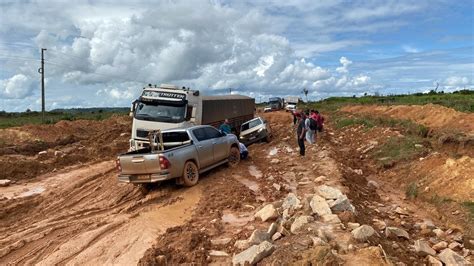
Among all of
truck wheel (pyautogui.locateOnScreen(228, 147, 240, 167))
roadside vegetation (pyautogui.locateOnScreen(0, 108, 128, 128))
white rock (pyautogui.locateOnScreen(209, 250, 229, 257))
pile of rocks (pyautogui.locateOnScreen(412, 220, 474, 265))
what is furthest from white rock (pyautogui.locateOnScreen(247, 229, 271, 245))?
roadside vegetation (pyautogui.locateOnScreen(0, 108, 128, 128))

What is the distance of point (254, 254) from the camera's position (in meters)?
6.32

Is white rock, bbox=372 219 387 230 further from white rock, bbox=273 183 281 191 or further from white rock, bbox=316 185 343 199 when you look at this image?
white rock, bbox=273 183 281 191

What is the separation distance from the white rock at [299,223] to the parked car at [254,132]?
1521 centimetres

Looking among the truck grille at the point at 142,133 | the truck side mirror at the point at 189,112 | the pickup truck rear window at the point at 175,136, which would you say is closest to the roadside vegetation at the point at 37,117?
the truck grille at the point at 142,133

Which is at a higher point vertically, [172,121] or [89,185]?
[172,121]

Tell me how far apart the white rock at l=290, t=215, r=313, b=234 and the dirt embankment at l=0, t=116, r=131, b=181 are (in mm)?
12411

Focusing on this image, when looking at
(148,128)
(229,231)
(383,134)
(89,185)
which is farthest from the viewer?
(383,134)

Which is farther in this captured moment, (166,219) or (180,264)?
(166,219)

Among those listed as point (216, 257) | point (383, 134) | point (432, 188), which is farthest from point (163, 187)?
point (383, 134)

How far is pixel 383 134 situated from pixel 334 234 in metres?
15.7

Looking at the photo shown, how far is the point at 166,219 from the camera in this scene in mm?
9594

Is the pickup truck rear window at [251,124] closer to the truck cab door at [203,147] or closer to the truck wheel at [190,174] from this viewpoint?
the truck cab door at [203,147]

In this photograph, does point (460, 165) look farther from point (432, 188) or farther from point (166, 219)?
point (166, 219)

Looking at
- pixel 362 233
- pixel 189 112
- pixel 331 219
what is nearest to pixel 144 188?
pixel 189 112
